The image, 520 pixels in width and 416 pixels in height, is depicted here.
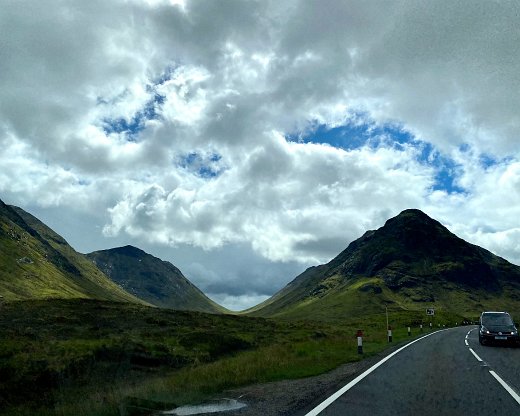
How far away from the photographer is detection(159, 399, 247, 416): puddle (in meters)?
8.11

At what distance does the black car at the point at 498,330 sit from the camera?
77.8ft

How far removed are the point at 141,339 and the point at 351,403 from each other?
25.6m

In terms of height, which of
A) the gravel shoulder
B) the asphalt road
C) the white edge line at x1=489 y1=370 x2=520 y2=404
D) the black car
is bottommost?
the white edge line at x1=489 y1=370 x2=520 y2=404

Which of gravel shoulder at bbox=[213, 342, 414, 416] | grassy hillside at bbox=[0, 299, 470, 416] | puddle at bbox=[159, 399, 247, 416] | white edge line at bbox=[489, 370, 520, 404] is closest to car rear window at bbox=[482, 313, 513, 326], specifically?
grassy hillside at bbox=[0, 299, 470, 416]

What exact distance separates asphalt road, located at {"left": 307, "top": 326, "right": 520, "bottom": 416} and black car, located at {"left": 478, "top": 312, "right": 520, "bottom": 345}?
8603mm

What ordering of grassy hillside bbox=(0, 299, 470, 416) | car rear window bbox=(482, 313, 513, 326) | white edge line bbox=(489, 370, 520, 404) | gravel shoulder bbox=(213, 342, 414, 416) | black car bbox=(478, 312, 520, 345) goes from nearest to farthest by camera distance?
gravel shoulder bbox=(213, 342, 414, 416) → white edge line bbox=(489, 370, 520, 404) → grassy hillside bbox=(0, 299, 470, 416) → black car bbox=(478, 312, 520, 345) → car rear window bbox=(482, 313, 513, 326)

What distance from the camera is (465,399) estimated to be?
9.20 m

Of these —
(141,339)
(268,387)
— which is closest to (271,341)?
(141,339)

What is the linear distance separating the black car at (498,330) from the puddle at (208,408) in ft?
66.7

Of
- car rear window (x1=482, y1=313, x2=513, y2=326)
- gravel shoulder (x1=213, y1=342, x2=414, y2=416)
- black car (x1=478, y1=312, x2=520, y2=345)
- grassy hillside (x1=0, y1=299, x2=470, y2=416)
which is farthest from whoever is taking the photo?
car rear window (x1=482, y1=313, x2=513, y2=326)

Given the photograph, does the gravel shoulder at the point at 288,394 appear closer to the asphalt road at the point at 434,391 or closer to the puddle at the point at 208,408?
the puddle at the point at 208,408

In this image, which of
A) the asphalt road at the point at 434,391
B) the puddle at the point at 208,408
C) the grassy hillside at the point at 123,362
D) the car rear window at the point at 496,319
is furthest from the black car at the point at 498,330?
the puddle at the point at 208,408

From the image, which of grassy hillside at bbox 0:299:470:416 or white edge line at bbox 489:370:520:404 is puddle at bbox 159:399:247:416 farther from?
white edge line at bbox 489:370:520:404

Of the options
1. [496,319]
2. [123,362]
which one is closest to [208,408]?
[123,362]
